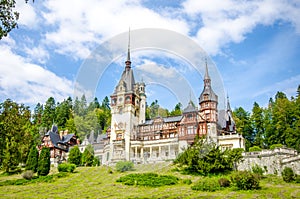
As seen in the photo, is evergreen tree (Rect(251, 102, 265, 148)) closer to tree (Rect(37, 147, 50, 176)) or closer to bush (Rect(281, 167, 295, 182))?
bush (Rect(281, 167, 295, 182))

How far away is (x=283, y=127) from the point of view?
50.5 m

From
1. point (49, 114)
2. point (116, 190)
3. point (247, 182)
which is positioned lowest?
point (116, 190)

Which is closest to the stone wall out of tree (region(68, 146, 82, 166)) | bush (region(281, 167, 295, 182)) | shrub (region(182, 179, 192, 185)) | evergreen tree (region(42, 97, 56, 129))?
bush (region(281, 167, 295, 182))

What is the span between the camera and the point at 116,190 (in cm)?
2620

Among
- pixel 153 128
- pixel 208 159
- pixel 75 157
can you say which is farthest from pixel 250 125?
pixel 75 157

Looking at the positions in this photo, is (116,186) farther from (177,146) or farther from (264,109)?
(264,109)

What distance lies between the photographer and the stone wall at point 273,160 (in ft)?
104

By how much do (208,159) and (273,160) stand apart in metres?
7.81

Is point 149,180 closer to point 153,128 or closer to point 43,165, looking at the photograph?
point 43,165

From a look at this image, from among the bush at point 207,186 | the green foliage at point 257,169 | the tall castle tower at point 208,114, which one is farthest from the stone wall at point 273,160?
the tall castle tower at point 208,114

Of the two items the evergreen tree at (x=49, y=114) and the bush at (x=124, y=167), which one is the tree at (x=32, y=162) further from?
the evergreen tree at (x=49, y=114)

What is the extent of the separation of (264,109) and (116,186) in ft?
133

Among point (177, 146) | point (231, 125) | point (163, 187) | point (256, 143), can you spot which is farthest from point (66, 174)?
point (256, 143)

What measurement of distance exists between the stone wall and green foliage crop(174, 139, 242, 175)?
186 centimetres
